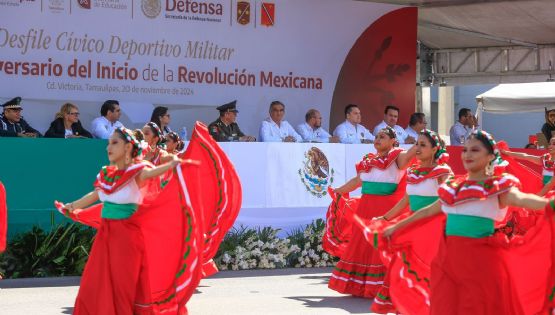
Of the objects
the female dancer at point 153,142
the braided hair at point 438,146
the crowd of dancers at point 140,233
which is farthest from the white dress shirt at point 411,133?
the crowd of dancers at point 140,233

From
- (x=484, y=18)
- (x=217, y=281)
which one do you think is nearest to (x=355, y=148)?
(x=217, y=281)

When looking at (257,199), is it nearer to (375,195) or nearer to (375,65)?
(375,195)

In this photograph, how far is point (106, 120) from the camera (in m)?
15.3

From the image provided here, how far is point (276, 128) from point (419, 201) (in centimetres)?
708

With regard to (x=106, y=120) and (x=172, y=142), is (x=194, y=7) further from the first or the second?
(x=172, y=142)

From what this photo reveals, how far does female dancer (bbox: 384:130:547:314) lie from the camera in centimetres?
689

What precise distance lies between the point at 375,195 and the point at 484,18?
30.9 ft

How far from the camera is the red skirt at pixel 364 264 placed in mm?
11047

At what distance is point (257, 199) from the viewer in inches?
550

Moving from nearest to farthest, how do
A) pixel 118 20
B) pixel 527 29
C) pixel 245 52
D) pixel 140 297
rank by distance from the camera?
pixel 140 297, pixel 118 20, pixel 245 52, pixel 527 29

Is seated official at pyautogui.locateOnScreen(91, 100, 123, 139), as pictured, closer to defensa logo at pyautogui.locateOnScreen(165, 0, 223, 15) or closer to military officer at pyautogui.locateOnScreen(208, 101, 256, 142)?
military officer at pyautogui.locateOnScreen(208, 101, 256, 142)

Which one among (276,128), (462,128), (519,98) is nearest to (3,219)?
(276,128)

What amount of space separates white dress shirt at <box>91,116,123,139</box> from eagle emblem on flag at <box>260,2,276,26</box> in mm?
4419

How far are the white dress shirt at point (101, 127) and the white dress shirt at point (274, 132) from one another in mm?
2316
